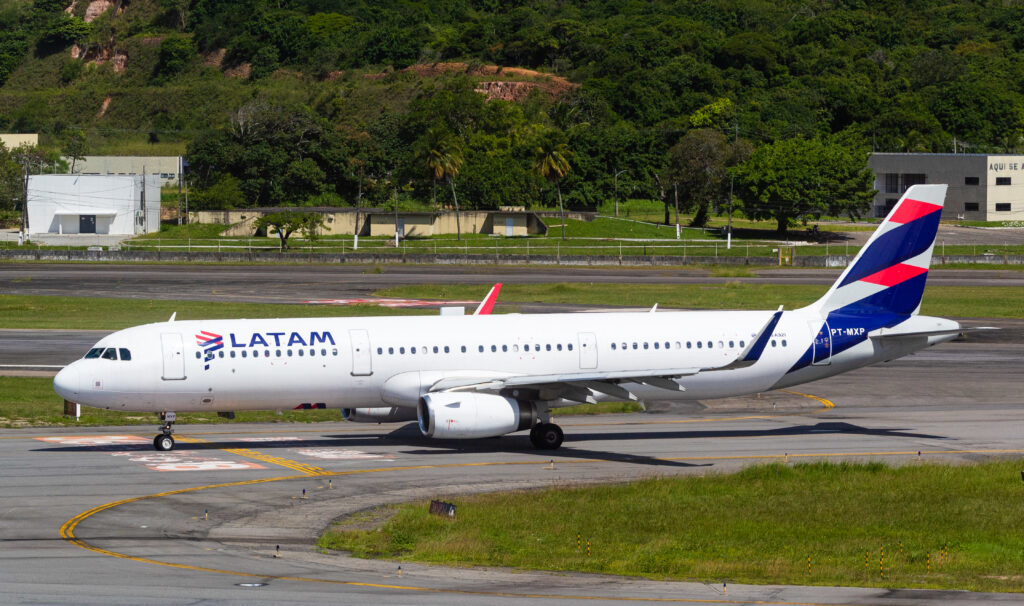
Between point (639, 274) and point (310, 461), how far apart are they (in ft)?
233

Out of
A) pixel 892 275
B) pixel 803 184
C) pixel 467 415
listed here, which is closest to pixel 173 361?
pixel 467 415

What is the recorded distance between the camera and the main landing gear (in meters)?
37.9

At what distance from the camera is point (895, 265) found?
42.9m

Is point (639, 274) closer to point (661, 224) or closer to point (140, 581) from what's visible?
point (661, 224)

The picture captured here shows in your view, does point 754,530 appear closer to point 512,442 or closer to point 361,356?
point 512,442

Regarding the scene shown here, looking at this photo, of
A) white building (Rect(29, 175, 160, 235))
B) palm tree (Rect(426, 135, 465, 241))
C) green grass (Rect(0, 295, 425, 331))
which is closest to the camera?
green grass (Rect(0, 295, 425, 331))

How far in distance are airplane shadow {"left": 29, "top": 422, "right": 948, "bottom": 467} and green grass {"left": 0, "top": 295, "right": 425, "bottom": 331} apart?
31226mm

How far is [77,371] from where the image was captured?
36594mm

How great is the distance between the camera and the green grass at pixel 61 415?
43438 mm

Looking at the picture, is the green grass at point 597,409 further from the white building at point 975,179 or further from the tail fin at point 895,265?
the white building at point 975,179

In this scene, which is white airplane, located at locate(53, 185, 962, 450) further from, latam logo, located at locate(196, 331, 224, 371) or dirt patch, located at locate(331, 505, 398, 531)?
dirt patch, located at locate(331, 505, 398, 531)

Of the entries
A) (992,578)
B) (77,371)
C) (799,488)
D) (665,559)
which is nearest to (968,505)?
(799,488)

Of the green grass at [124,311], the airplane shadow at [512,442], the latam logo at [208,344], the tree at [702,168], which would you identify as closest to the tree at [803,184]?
the tree at [702,168]

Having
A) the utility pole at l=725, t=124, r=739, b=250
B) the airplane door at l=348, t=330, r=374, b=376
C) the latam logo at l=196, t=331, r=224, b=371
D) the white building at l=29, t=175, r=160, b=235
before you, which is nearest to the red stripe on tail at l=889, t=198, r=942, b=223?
the airplane door at l=348, t=330, r=374, b=376
